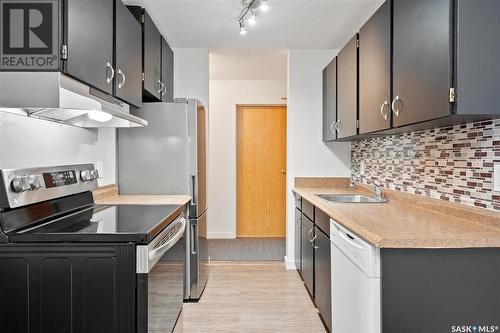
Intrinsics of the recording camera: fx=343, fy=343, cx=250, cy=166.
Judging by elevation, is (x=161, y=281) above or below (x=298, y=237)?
above

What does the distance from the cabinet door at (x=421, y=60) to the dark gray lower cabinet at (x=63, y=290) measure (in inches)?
56.9

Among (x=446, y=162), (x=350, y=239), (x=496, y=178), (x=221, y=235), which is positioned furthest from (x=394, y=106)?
(x=221, y=235)

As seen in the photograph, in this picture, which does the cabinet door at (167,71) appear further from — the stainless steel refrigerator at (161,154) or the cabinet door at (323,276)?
the cabinet door at (323,276)

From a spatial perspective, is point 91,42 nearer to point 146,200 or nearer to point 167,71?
point 146,200

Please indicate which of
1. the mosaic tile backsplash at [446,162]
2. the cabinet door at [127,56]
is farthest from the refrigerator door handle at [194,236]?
the mosaic tile backsplash at [446,162]

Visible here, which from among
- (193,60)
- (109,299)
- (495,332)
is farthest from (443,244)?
(193,60)

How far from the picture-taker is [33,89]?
136 centimetres

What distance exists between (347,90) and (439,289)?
174cm

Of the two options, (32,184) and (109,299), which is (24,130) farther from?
(109,299)

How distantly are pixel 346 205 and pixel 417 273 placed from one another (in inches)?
34.9

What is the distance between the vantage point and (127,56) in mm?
2094

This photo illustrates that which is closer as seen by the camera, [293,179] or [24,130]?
[24,130]

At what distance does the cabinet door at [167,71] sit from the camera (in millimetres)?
2949

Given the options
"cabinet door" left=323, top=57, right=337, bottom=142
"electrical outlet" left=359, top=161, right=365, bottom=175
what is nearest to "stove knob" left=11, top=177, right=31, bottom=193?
"cabinet door" left=323, top=57, right=337, bottom=142
